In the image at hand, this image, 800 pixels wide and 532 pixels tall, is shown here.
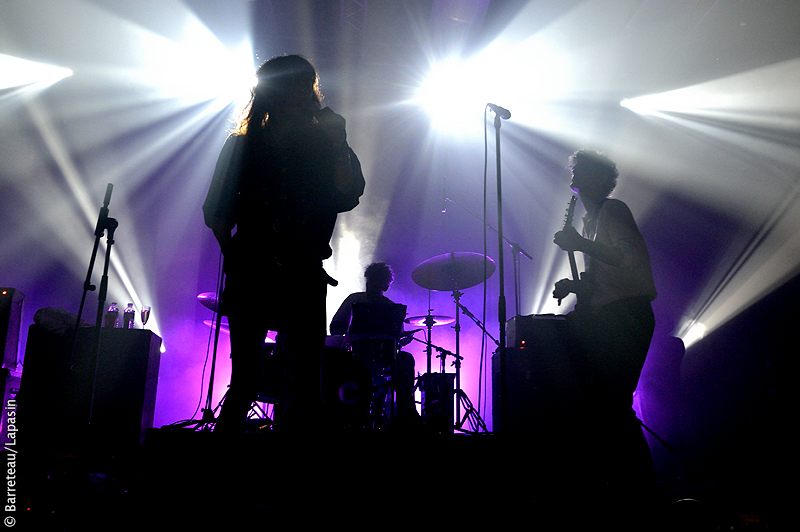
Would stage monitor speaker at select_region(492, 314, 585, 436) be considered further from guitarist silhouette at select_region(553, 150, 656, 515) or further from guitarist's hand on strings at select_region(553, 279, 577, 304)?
guitarist's hand on strings at select_region(553, 279, 577, 304)

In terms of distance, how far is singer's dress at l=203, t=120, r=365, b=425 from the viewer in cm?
184

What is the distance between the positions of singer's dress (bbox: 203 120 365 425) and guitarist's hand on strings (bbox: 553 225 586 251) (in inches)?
51.0

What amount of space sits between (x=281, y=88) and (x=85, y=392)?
307 centimetres

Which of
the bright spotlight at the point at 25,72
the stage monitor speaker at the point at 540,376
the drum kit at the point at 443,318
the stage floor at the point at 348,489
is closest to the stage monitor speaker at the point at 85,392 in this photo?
the drum kit at the point at 443,318

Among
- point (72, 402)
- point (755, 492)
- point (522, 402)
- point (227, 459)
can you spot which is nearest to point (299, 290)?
point (227, 459)

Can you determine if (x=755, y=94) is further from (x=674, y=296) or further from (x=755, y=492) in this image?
(x=755, y=492)

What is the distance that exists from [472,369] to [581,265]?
187cm

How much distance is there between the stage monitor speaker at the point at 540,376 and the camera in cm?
379

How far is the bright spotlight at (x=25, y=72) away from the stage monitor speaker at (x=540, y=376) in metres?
5.48

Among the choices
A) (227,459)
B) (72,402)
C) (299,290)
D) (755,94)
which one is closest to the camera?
(227,459)

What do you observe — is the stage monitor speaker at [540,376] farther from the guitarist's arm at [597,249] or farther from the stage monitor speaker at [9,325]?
the stage monitor speaker at [9,325]

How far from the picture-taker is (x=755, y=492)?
94.1 inches

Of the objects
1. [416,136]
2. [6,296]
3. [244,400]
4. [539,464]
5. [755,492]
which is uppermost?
[416,136]

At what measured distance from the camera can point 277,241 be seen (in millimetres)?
1854
